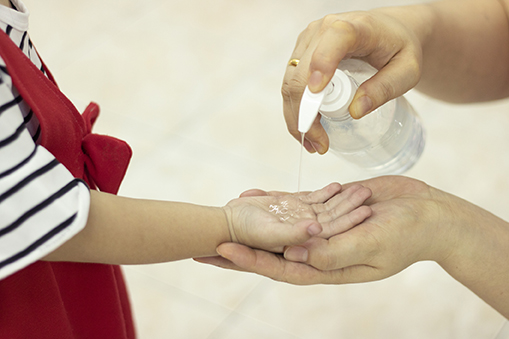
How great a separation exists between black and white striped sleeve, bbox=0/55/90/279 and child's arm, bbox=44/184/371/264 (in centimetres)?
7

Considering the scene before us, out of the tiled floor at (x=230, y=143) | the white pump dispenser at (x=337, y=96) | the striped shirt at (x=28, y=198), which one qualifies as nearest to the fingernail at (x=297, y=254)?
the white pump dispenser at (x=337, y=96)

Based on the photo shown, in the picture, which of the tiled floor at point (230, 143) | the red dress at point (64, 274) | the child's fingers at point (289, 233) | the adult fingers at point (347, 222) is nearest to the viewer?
the red dress at point (64, 274)

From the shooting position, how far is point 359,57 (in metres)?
0.85

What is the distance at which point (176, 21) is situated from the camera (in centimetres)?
237

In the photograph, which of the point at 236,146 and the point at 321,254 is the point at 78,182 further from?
the point at 236,146

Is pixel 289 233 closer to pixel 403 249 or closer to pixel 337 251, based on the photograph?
pixel 337 251

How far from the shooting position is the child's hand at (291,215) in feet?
2.44

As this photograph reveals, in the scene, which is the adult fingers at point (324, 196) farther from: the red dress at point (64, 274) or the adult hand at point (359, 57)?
the red dress at point (64, 274)

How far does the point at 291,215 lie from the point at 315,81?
253 millimetres

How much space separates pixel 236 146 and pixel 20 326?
119 cm

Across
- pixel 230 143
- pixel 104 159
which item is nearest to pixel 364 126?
pixel 104 159

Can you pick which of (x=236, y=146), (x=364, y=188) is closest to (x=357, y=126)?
(x=364, y=188)

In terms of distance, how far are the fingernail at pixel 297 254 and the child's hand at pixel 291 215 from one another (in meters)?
0.02

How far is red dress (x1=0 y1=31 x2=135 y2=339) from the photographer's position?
0.62 meters
